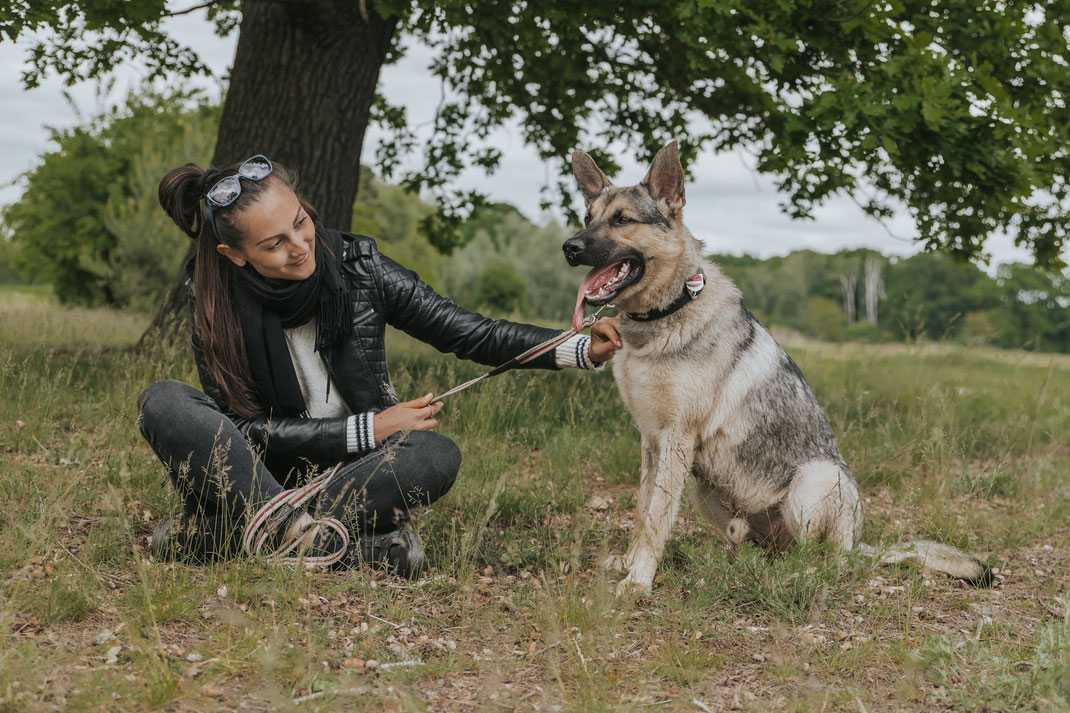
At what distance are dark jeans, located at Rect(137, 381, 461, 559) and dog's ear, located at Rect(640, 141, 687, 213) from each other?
5.30 feet

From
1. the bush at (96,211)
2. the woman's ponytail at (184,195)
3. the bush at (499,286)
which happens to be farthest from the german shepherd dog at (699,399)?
the bush at (499,286)

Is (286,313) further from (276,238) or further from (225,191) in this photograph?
(225,191)

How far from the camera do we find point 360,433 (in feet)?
12.3

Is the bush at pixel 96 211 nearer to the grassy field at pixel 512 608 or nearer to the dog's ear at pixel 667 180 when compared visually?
the grassy field at pixel 512 608

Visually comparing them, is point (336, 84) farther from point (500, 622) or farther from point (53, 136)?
point (53, 136)

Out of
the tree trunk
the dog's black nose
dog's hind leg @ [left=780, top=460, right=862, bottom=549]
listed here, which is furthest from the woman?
the tree trunk

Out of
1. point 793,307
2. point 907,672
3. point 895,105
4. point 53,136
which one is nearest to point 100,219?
point 53,136

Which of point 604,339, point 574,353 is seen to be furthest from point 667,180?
point 574,353

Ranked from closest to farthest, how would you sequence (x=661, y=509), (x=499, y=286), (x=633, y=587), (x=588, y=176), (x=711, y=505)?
1. (x=633, y=587)
2. (x=661, y=509)
3. (x=588, y=176)
4. (x=711, y=505)
5. (x=499, y=286)

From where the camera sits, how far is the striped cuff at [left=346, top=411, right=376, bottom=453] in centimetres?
374

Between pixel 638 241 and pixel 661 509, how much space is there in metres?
1.29

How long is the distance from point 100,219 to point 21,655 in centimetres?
1687

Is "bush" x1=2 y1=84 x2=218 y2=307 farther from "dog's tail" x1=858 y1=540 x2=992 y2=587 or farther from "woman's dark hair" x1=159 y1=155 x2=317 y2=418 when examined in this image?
"dog's tail" x1=858 y1=540 x2=992 y2=587

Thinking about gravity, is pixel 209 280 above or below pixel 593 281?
below
